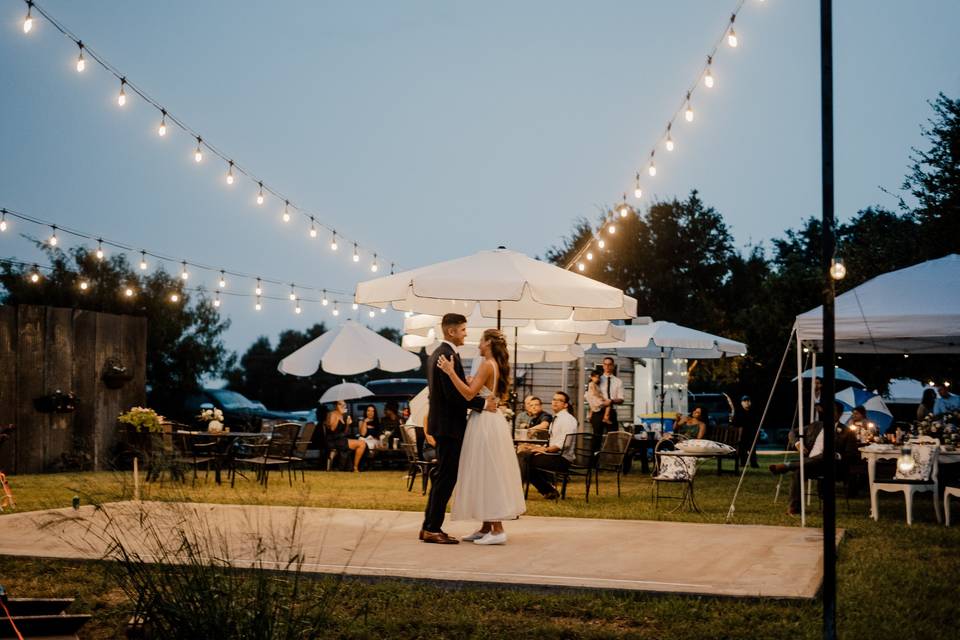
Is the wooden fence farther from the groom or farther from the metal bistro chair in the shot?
the groom

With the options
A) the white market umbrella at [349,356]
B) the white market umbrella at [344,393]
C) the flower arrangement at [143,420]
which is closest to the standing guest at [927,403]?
the white market umbrella at [349,356]

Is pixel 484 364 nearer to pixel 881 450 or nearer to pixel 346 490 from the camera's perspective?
pixel 881 450

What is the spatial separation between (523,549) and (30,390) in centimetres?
1064

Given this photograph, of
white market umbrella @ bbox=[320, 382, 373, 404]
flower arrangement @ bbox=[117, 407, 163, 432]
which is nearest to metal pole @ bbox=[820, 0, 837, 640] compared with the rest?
flower arrangement @ bbox=[117, 407, 163, 432]

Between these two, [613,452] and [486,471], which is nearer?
[486,471]

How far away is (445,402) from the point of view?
710cm

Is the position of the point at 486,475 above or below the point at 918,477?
above

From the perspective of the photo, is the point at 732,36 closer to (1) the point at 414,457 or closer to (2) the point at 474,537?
(2) the point at 474,537

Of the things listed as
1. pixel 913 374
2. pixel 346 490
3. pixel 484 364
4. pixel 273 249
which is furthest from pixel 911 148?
pixel 273 249

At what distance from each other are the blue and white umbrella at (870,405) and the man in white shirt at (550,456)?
30.6 ft

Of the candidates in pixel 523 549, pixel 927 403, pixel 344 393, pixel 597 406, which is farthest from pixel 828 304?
pixel 344 393

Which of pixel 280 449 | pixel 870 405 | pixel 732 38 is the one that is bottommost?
pixel 280 449

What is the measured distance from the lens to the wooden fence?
14578mm

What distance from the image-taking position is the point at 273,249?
157ft
